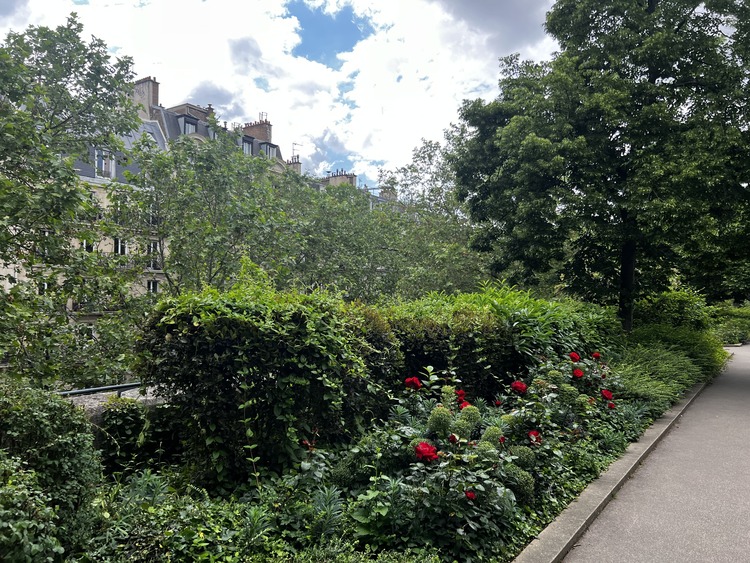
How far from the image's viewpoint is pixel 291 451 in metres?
4.21

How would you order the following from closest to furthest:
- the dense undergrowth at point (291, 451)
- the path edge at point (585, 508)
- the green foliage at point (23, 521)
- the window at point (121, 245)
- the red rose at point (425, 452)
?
the green foliage at point (23, 521) → the dense undergrowth at point (291, 451) → the path edge at point (585, 508) → the red rose at point (425, 452) → the window at point (121, 245)

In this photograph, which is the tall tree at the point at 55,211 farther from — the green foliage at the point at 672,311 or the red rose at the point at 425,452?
the green foliage at the point at 672,311

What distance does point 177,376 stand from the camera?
411 centimetres

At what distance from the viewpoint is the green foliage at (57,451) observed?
2.80 metres

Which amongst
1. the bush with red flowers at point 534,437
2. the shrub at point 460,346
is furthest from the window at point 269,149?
the bush with red flowers at point 534,437

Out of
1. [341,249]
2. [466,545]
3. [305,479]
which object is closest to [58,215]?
[305,479]

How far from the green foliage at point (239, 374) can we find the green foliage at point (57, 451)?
1008mm

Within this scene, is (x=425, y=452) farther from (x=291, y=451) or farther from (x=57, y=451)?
(x=57, y=451)

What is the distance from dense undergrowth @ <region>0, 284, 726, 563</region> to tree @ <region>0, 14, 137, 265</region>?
4.30m

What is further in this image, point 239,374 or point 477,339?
point 477,339

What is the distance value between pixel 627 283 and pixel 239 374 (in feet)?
44.4

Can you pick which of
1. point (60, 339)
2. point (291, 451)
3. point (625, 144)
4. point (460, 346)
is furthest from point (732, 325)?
point (60, 339)

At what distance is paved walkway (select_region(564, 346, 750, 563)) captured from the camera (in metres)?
3.85

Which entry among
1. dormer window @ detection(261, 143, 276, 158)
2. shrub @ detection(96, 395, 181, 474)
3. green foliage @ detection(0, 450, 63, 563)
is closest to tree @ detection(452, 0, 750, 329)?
shrub @ detection(96, 395, 181, 474)
